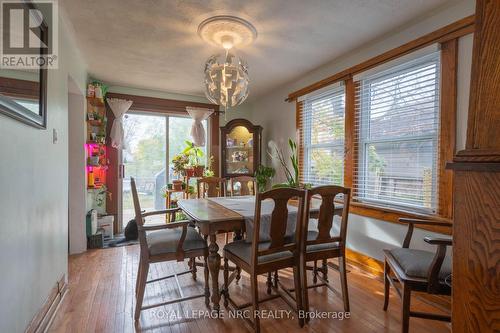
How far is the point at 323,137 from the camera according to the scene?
3295 millimetres

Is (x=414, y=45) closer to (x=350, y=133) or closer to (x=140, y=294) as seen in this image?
(x=350, y=133)

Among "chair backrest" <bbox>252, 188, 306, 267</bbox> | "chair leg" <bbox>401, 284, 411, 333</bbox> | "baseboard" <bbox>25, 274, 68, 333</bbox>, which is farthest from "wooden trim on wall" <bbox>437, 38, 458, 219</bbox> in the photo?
"baseboard" <bbox>25, 274, 68, 333</bbox>

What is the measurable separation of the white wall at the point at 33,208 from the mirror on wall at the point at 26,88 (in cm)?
6

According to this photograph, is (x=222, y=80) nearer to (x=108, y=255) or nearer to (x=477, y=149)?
(x=477, y=149)

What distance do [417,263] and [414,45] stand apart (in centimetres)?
182

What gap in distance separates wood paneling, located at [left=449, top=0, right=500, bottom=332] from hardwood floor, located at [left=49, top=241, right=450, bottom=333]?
4.66 feet

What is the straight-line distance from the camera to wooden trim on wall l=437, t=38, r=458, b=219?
1.94 m

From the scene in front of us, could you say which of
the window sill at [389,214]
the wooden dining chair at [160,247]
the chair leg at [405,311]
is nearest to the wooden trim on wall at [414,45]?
the window sill at [389,214]

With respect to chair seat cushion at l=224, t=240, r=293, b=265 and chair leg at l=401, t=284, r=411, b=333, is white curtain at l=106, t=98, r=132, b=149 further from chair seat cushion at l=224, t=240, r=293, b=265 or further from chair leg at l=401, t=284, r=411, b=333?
chair leg at l=401, t=284, r=411, b=333

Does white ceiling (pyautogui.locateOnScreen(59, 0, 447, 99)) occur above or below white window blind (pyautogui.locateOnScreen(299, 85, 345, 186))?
above

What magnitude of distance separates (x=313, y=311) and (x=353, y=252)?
43.1 inches

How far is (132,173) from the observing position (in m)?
4.19

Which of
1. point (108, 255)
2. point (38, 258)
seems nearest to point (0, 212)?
point (38, 258)

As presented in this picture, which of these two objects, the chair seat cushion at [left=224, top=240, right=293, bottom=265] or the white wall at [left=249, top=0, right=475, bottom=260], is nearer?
the chair seat cushion at [left=224, top=240, right=293, bottom=265]
